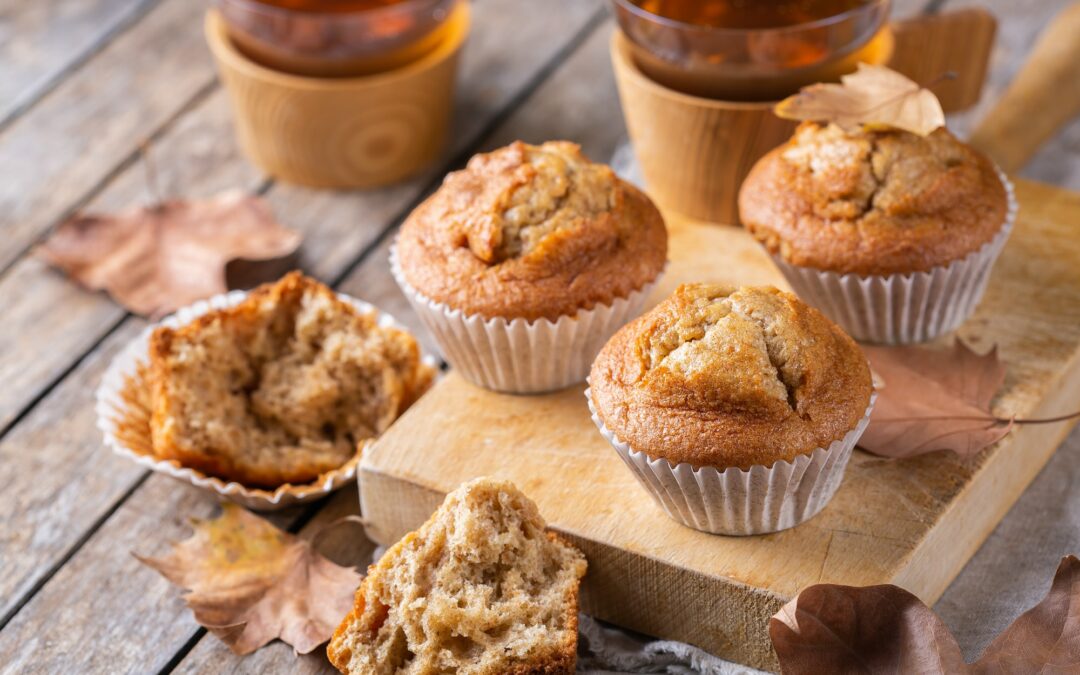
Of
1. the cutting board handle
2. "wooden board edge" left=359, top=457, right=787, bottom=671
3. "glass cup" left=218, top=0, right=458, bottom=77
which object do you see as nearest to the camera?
"wooden board edge" left=359, top=457, right=787, bottom=671

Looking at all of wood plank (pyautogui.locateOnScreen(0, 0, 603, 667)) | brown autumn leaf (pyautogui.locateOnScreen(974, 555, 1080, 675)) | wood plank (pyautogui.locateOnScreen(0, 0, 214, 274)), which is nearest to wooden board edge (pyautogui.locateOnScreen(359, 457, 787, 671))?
brown autumn leaf (pyautogui.locateOnScreen(974, 555, 1080, 675))

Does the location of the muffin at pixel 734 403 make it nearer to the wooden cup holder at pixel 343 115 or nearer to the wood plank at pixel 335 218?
the wood plank at pixel 335 218

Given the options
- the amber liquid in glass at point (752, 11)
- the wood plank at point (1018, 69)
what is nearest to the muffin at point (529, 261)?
the amber liquid in glass at point (752, 11)

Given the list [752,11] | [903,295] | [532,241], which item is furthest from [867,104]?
[532,241]

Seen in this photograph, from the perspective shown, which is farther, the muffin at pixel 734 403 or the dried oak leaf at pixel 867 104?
the dried oak leaf at pixel 867 104

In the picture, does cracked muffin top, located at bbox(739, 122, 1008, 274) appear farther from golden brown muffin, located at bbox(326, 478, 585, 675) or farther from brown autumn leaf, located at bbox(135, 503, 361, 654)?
brown autumn leaf, located at bbox(135, 503, 361, 654)

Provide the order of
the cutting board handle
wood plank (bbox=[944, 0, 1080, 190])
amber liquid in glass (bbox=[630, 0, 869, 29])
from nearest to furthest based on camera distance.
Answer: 1. amber liquid in glass (bbox=[630, 0, 869, 29])
2. the cutting board handle
3. wood plank (bbox=[944, 0, 1080, 190])

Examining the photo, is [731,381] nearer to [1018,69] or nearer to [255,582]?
[255,582]

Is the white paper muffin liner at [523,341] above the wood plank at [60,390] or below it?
above
